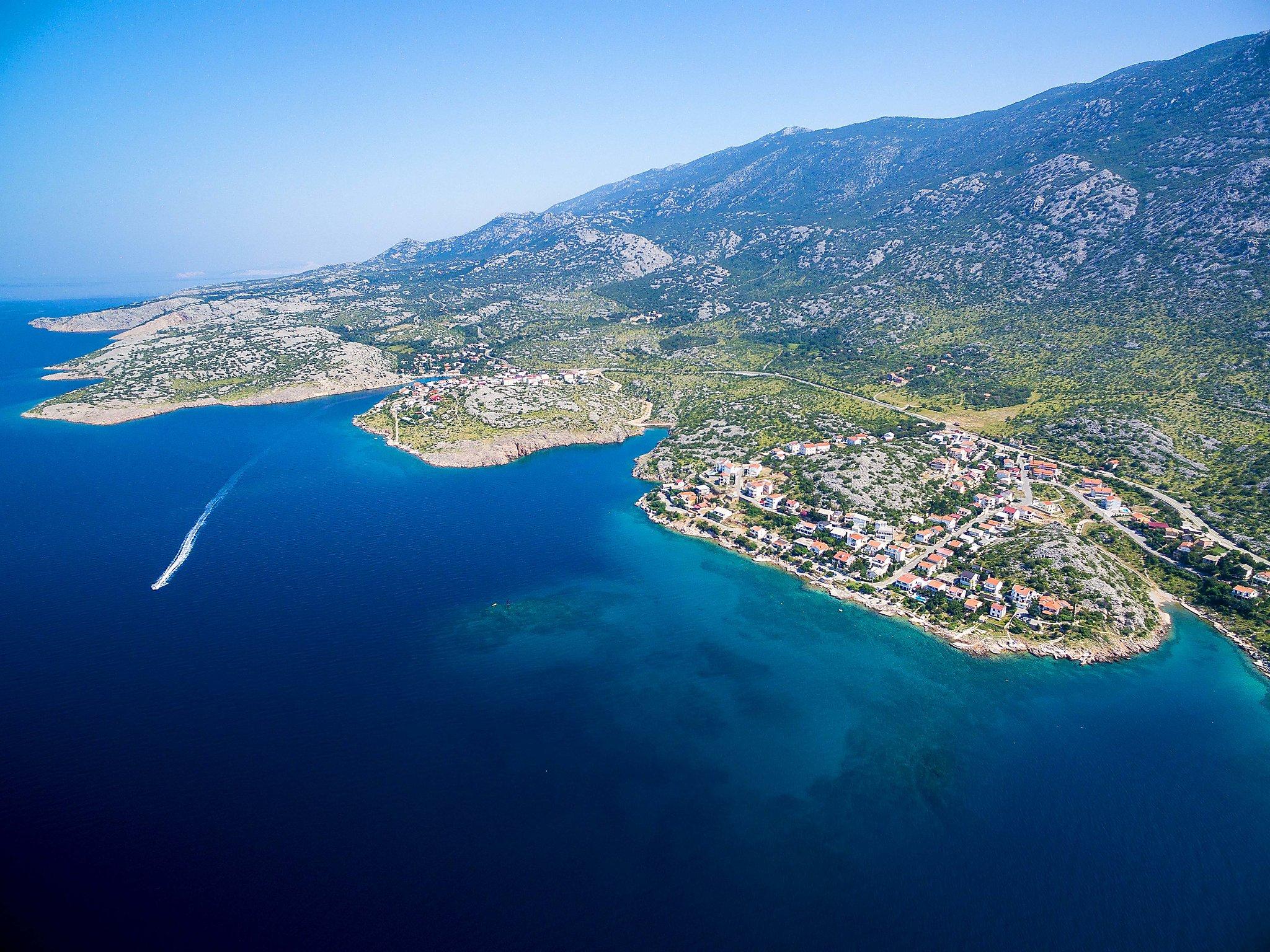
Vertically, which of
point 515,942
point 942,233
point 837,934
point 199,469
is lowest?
point 837,934

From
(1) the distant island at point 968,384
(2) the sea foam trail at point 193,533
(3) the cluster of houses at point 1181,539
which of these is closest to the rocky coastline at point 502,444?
(1) the distant island at point 968,384

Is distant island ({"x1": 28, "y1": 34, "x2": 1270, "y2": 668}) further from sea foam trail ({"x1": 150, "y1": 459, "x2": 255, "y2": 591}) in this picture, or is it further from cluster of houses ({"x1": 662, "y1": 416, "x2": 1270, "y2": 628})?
sea foam trail ({"x1": 150, "y1": 459, "x2": 255, "y2": 591})

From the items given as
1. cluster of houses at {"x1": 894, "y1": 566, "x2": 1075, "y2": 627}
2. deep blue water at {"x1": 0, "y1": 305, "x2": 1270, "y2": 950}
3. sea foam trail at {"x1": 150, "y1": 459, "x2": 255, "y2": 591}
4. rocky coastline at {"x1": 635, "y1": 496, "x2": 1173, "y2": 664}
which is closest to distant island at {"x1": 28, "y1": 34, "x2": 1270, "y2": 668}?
rocky coastline at {"x1": 635, "y1": 496, "x2": 1173, "y2": 664}

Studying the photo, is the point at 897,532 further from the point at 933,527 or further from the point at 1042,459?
the point at 1042,459

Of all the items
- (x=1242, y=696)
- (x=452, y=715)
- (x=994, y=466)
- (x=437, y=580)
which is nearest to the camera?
(x=452, y=715)

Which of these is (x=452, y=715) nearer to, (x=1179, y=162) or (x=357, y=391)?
(x=357, y=391)

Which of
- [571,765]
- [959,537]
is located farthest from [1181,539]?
[571,765]

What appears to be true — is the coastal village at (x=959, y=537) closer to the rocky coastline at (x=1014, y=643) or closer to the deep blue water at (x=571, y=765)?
the rocky coastline at (x=1014, y=643)

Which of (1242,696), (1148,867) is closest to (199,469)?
(1148,867)
